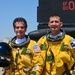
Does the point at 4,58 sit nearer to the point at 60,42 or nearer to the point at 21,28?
the point at 21,28

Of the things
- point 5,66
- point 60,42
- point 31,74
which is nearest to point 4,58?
point 5,66

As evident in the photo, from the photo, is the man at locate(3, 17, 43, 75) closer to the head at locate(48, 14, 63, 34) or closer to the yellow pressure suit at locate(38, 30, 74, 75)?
the yellow pressure suit at locate(38, 30, 74, 75)

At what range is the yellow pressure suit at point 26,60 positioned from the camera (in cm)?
464

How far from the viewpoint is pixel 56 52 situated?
4723 mm

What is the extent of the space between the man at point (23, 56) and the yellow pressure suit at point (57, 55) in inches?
4.9

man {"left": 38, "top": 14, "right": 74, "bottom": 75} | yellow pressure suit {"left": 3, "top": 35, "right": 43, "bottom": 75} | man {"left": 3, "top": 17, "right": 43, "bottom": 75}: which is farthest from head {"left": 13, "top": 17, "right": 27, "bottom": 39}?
man {"left": 38, "top": 14, "right": 74, "bottom": 75}

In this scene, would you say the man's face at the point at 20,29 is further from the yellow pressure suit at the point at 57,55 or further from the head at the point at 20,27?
the yellow pressure suit at the point at 57,55

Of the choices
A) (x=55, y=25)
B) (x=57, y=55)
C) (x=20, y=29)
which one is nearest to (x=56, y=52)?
(x=57, y=55)

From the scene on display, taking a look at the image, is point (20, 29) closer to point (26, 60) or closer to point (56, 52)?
point (26, 60)

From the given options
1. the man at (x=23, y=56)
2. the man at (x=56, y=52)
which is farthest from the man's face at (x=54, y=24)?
the man at (x=23, y=56)

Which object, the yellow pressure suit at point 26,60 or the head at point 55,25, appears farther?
the head at point 55,25

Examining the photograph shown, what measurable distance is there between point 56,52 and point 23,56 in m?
0.44

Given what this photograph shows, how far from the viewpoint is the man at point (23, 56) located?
4.64m

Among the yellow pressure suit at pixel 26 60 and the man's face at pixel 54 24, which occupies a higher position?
the man's face at pixel 54 24
